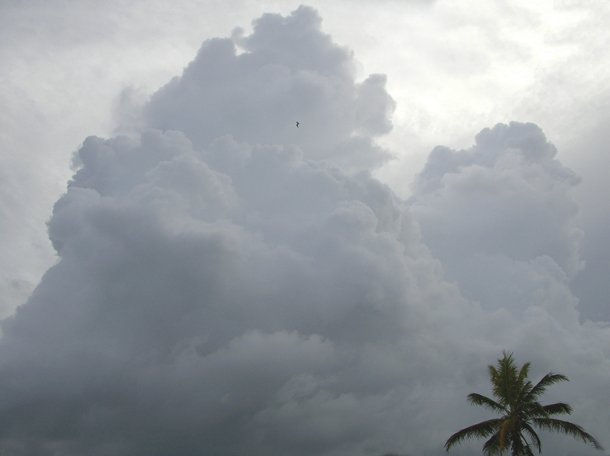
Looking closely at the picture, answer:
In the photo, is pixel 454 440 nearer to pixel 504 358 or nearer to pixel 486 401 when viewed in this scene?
pixel 486 401

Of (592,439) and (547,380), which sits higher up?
(547,380)

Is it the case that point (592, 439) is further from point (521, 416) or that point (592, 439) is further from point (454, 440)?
point (454, 440)

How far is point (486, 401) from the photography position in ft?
227

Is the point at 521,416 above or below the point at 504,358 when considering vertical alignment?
below

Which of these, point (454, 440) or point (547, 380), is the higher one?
point (547, 380)

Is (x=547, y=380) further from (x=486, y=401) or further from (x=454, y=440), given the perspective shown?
(x=454, y=440)

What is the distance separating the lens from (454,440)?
6725 cm

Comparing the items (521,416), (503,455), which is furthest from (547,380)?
(503,455)

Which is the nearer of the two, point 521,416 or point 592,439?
point 592,439

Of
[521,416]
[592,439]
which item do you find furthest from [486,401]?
[592,439]

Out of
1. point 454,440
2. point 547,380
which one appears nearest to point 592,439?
point 547,380

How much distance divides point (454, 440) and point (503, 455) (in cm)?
477

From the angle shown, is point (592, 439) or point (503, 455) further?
point (503, 455)

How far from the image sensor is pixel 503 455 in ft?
216
